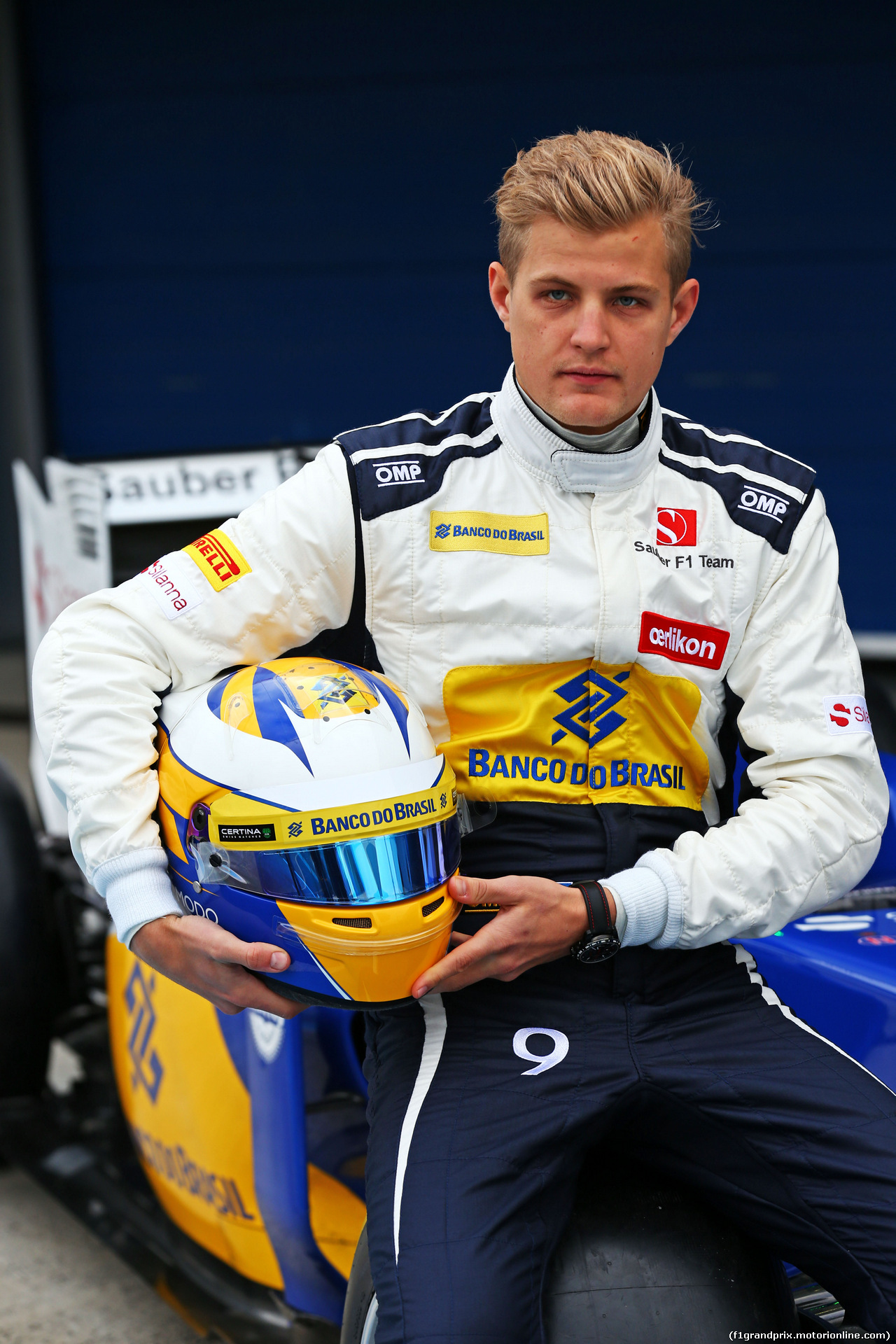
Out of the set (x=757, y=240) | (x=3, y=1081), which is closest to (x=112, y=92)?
(x=757, y=240)

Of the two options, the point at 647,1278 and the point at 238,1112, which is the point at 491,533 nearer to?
the point at 647,1278

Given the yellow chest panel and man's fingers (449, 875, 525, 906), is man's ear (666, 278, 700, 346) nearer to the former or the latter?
the yellow chest panel

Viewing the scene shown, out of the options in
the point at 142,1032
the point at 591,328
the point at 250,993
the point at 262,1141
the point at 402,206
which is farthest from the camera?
the point at 402,206

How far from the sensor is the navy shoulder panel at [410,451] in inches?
65.8

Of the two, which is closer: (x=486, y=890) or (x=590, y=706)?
(x=486, y=890)

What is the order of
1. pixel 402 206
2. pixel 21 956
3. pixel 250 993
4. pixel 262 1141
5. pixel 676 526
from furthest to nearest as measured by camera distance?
pixel 402 206 → pixel 21 956 → pixel 262 1141 → pixel 676 526 → pixel 250 993

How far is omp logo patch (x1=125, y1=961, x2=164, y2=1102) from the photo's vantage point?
240cm

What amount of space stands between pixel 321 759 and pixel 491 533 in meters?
Result: 0.40

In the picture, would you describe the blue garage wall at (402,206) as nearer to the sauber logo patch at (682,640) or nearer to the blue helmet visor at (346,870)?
the sauber logo patch at (682,640)

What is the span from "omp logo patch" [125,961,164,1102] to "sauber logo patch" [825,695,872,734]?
52.7 inches

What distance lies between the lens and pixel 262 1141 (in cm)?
208

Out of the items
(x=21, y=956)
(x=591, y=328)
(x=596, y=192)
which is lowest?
(x=21, y=956)

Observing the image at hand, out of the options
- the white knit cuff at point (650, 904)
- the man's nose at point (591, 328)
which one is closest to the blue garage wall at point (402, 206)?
the man's nose at point (591, 328)

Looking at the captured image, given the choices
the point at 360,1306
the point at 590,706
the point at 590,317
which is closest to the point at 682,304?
the point at 590,317
